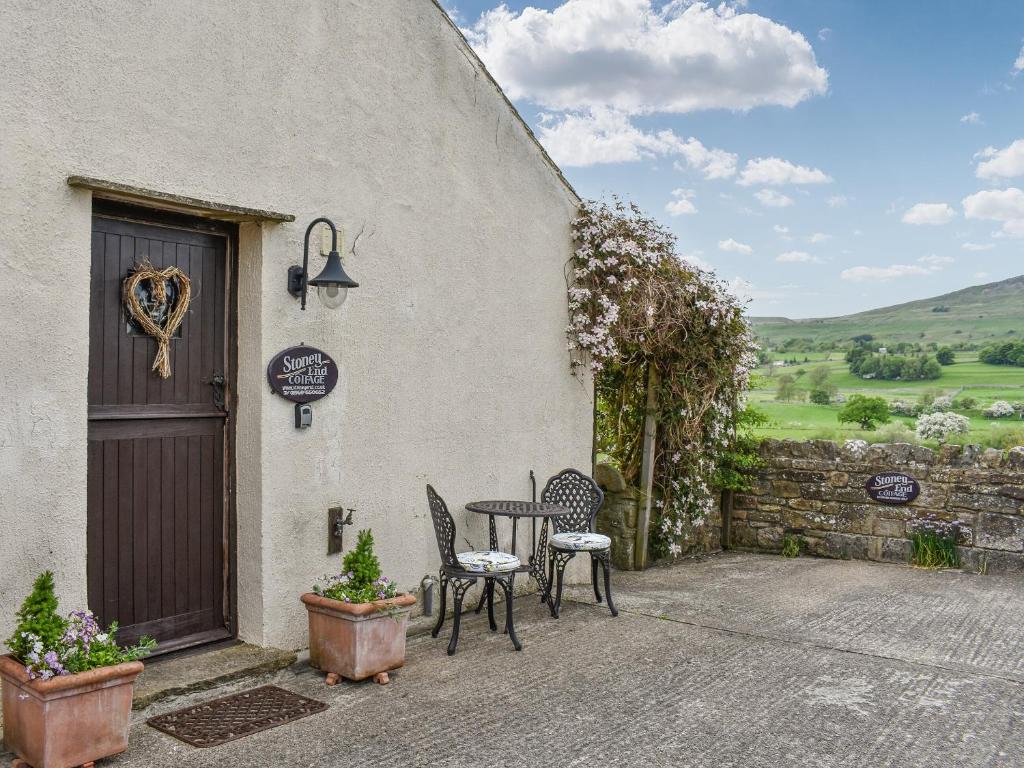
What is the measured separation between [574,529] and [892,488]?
390cm

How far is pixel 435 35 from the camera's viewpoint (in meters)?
5.69

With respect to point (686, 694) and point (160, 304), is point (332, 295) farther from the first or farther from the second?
point (686, 694)

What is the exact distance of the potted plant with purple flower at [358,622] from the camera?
4.43m

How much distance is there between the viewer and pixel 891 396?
1084cm

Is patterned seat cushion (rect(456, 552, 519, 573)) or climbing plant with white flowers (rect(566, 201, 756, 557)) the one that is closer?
patterned seat cushion (rect(456, 552, 519, 573))

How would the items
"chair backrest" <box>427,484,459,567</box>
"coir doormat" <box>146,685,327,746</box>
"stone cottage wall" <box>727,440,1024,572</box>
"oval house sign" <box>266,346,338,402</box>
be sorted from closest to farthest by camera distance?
"coir doormat" <box>146,685,327,746</box>
"oval house sign" <box>266,346,338,402</box>
"chair backrest" <box>427,484,459,567</box>
"stone cottage wall" <box>727,440,1024,572</box>

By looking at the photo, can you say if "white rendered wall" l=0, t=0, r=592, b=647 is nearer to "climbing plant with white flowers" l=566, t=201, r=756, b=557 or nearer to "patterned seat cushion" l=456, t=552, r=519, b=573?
"climbing plant with white flowers" l=566, t=201, r=756, b=557

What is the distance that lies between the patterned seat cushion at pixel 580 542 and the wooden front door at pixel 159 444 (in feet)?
8.01

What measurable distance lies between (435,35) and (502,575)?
12.3ft

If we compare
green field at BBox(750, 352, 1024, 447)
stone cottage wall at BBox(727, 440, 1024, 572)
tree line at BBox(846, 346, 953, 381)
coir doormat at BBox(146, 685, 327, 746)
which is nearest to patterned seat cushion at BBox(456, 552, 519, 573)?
coir doormat at BBox(146, 685, 327, 746)

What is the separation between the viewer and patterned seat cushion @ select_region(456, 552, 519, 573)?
17.0 ft

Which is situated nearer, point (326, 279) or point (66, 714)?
point (66, 714)

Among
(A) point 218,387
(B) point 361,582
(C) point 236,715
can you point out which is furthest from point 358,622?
(A) point 218,387

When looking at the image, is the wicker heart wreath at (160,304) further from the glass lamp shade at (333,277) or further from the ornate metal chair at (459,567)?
the ornate metal chair at (459,567)
